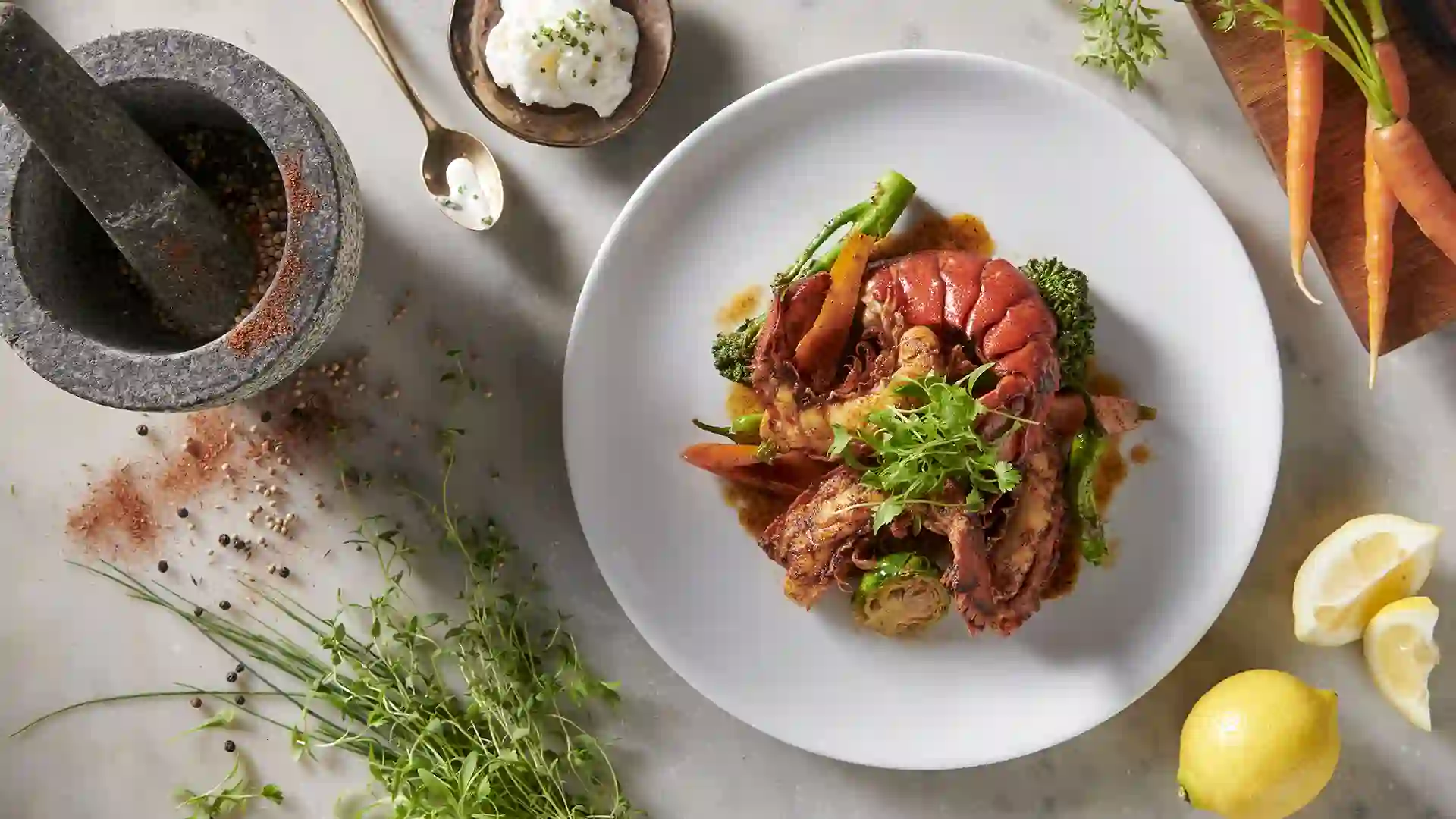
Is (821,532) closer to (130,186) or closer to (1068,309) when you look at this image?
(1068,309)

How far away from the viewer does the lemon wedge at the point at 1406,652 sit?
280cm

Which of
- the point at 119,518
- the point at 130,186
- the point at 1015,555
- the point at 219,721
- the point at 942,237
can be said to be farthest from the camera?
the point at 119,518

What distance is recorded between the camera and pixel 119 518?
122 inches

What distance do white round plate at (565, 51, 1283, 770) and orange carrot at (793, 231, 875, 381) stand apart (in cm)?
17

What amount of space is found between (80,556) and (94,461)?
0.26 meters

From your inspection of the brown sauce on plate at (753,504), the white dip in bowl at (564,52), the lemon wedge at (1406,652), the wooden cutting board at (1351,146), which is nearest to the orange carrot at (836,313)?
the brown sauce on plate at (753,504)

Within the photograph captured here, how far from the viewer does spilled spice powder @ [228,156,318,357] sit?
7.81 ft

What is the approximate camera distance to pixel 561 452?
10.0 feet

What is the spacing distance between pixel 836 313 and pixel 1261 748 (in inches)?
56.7

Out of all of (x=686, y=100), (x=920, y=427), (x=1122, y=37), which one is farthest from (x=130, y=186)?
(x=1122, y=37)

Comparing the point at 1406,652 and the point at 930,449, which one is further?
the point at 1406,652

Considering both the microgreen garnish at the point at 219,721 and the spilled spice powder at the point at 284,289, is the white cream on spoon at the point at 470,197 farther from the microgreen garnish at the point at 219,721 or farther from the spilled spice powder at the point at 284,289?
the microgreen garnish at the point at 219,721

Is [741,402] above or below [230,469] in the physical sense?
below

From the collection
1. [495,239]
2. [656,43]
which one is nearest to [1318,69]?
[656,43]
